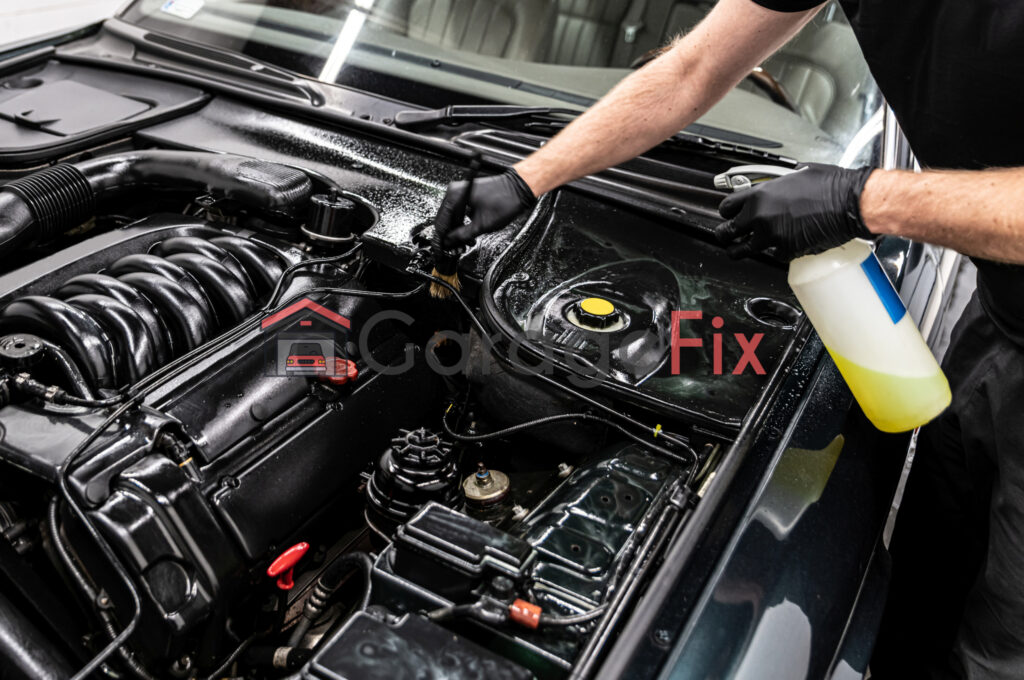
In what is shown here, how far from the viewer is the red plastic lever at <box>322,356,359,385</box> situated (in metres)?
1.32

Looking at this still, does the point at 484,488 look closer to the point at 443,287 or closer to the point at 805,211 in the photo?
the point at 443,287

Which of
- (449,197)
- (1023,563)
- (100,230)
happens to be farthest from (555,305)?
(100,230)

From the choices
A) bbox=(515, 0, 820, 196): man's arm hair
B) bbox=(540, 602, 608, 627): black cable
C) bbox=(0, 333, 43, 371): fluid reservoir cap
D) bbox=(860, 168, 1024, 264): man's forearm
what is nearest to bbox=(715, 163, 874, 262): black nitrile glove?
bbox=(860, 168, 1024, 264): man's forearm

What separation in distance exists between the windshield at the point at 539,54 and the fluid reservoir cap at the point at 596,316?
1.77ft

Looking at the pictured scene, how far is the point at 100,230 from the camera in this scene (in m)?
1.76

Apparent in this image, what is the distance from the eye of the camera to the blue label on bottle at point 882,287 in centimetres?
118

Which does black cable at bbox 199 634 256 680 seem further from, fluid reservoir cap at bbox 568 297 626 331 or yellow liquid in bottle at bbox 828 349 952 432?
yellow liquid in bottle at bbox 828 349 952 432

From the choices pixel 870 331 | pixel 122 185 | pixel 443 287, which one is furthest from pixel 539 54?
pixel 870 331

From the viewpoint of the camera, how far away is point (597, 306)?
4.51ft

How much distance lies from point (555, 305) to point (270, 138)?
2.75 feet

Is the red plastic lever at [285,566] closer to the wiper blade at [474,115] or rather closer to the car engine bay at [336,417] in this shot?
the car engine bay at [336,417]

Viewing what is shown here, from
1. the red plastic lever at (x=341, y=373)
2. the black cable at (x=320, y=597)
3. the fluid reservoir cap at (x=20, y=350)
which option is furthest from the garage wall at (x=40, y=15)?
the black cable at (x=320, y=597)

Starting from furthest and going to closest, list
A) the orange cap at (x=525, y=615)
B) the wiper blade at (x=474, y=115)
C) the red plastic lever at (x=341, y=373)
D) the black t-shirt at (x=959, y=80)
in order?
1. the wiper blade at (x=474, y=115)
2. the red plastic lever at (x=341, y=373)
3. the black t-shirt at (x=959, y=80)
4. the orange cap at (x=525, y=615)

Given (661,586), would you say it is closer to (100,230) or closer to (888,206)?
(888,206)
